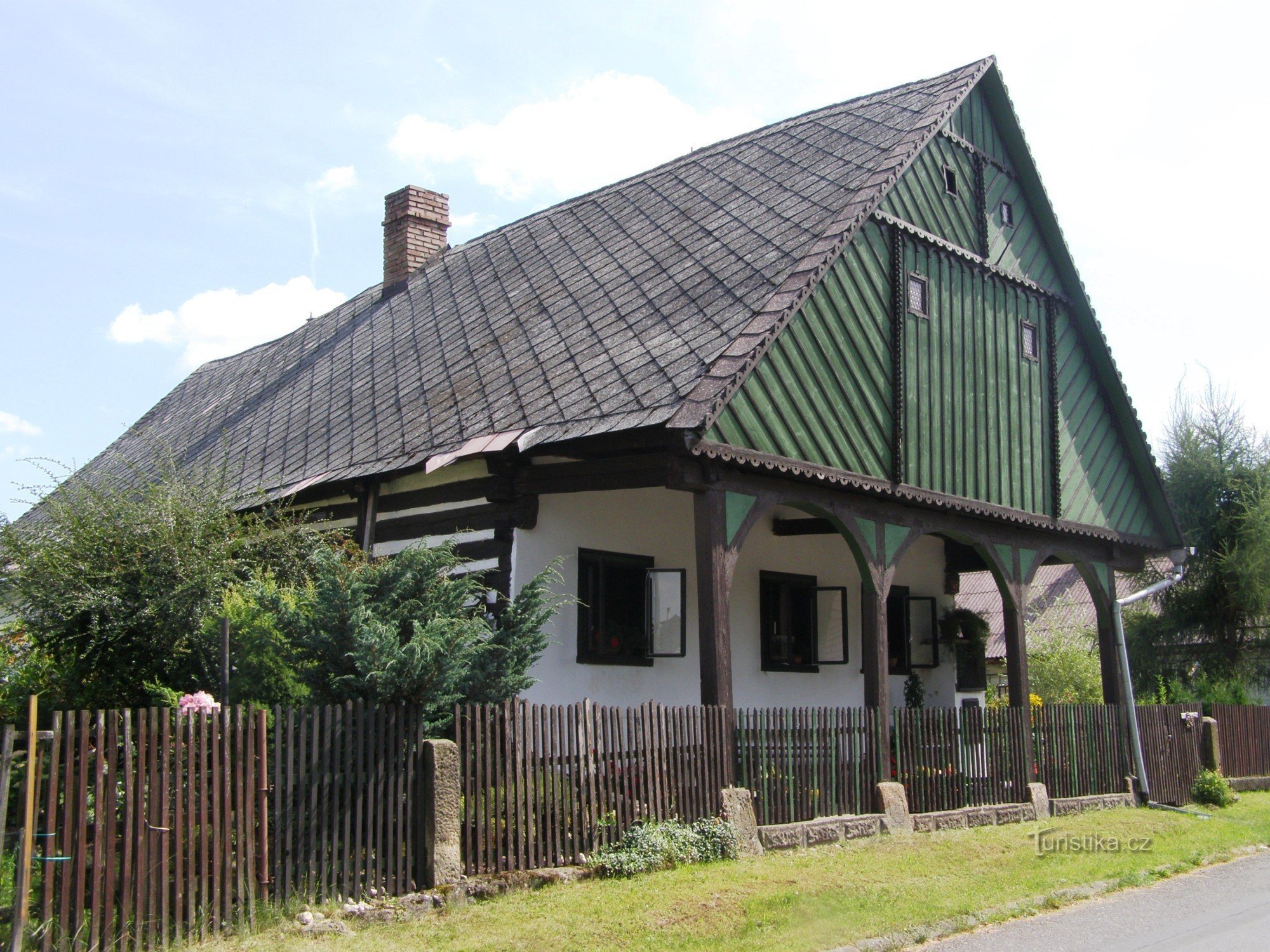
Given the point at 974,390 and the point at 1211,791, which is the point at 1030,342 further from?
the point at 1211,791

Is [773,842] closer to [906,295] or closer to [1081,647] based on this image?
[906,295]

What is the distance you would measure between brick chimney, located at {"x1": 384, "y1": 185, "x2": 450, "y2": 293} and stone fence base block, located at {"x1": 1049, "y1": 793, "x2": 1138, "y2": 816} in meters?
13.3

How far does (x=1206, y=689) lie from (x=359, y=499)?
14310mm

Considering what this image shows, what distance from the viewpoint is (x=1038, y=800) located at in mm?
13680

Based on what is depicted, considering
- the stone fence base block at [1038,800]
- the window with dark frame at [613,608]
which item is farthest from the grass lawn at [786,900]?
the window with dark frame at [613,608]

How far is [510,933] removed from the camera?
7.17m

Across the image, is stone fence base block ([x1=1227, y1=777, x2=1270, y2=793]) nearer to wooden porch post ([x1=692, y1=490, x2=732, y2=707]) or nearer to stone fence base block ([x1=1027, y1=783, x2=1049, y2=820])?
stone fence base block ([x1=1027, y1=783, x2=1049, y2=820])

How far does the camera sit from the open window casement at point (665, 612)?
1291 cm

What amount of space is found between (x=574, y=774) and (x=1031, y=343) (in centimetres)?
993

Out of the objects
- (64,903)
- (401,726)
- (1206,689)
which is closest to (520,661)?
(401,726)

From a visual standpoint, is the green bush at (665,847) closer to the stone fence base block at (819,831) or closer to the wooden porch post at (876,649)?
the stone fence base block at (819,831)

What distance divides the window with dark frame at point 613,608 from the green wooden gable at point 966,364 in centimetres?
251

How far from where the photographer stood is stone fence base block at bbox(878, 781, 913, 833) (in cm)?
1151

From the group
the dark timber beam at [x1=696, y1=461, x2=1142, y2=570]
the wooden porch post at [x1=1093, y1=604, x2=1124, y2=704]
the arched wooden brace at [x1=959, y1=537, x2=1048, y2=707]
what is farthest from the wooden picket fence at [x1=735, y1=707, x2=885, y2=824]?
the wooden porch post at [x1=1093, y1=604, x2=1124, y2=704]
